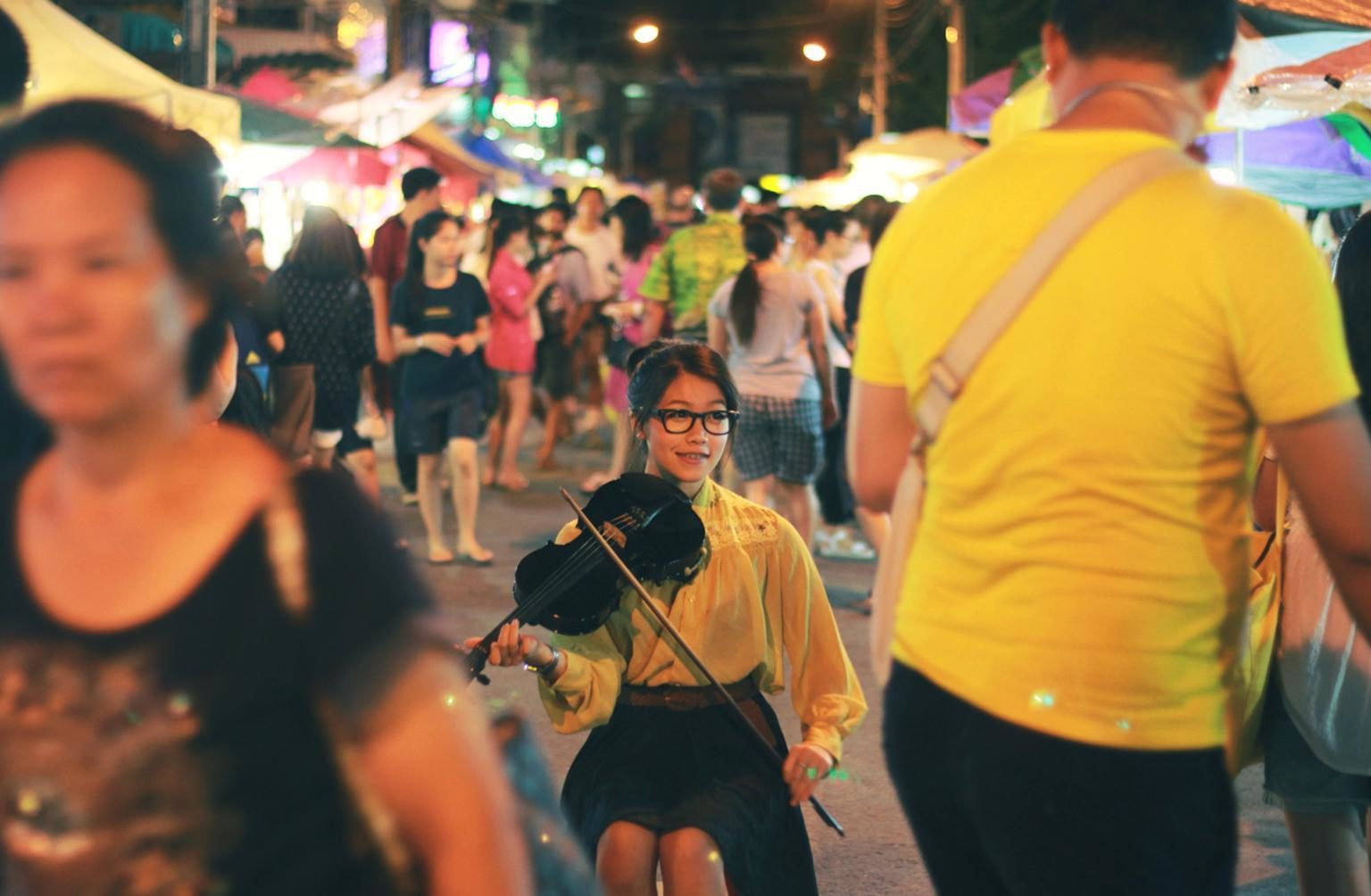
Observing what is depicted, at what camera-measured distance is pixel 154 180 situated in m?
1.54

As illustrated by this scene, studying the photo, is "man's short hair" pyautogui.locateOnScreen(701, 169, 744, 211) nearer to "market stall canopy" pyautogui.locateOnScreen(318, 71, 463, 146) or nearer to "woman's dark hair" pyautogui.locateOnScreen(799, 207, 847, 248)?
"woman's dark hair" pyautogui.locateOnScreen(799, 207, 847, 248)

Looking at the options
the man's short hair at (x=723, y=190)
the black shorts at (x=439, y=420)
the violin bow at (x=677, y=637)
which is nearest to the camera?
the violin bow at (x=677, y=637)

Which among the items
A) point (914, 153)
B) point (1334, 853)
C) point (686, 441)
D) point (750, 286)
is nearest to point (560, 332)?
point (750, 286)

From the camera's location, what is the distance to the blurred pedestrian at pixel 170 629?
1.49m

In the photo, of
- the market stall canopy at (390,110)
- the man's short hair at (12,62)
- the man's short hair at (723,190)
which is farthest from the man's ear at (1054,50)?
the market stall canopy at (390,110)

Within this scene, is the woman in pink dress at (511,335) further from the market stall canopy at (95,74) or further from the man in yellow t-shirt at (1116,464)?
the man in yellow t-shirt at (1116,464)

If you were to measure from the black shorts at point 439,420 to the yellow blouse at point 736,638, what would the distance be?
5.41 m

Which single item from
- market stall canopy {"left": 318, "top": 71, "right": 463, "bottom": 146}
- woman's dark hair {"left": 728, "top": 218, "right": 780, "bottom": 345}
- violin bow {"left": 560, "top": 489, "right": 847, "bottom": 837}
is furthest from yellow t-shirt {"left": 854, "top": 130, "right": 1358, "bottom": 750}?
market stall canopy {"left": 318, "top": 71, "right": 463, "bottom": 146}

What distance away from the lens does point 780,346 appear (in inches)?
327

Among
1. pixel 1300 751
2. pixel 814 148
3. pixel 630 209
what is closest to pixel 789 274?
pixel 630 209

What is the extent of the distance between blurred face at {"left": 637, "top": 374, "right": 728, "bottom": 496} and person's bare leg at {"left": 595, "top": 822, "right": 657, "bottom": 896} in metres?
0.89

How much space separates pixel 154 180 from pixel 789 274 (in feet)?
23.1

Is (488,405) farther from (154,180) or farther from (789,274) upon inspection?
(154,180)

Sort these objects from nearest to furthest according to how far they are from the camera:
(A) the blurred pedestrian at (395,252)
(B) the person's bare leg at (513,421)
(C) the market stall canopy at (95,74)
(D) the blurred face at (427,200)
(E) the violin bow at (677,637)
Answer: (E) the violin bow at (677,637) < (C) the market stall canopy at (95,74) < (A) the blurred pedestrian at (395,252) < (D) the blurred face at (427,200) < (B) the person's bare leg at (513,421)
